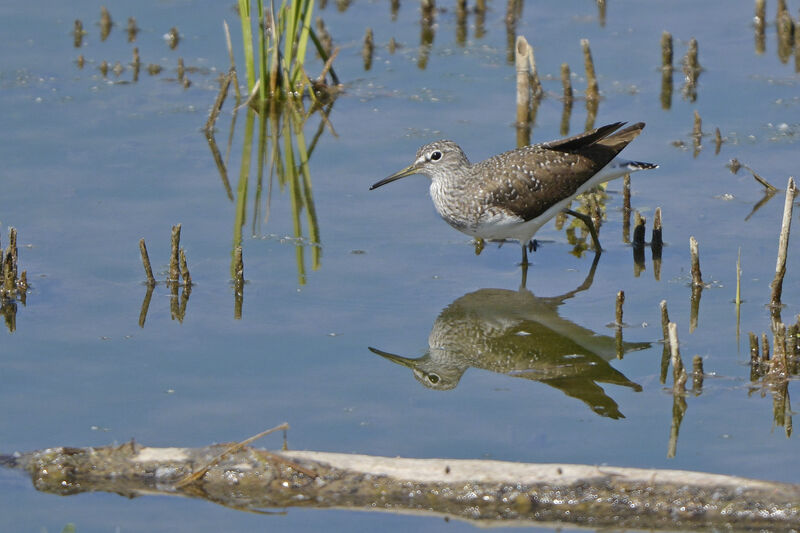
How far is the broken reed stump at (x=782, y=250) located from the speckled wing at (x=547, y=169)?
6.53ft

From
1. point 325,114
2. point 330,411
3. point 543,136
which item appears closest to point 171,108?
point 325,114

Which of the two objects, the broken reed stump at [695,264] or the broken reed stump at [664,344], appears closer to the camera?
the broken reed stump at [664,344]

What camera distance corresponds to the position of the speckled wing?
1030cm

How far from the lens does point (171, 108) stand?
13.7 meters

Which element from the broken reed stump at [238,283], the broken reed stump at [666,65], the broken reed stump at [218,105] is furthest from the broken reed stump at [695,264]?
the broken reed stump at [218,105]

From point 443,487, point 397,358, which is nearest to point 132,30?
point 397,358

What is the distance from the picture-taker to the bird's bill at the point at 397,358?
8.81 meters

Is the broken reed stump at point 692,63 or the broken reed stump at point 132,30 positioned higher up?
the broken reed stump at point 132,30

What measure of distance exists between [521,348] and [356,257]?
197 centimetres

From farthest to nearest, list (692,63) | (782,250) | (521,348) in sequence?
(692,63)
(521,348)
(782,250)

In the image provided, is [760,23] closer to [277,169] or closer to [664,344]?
[277,169]

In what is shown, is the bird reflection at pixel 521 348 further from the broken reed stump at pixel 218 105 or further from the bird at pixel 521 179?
the broken reed stump at pixel 218 105

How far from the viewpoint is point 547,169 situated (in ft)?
34.5

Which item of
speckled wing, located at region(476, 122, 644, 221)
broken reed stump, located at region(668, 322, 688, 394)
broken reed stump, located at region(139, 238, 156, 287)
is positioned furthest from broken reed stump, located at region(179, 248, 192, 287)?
broken reed stump, located at region(668, 322, 688, 394)
